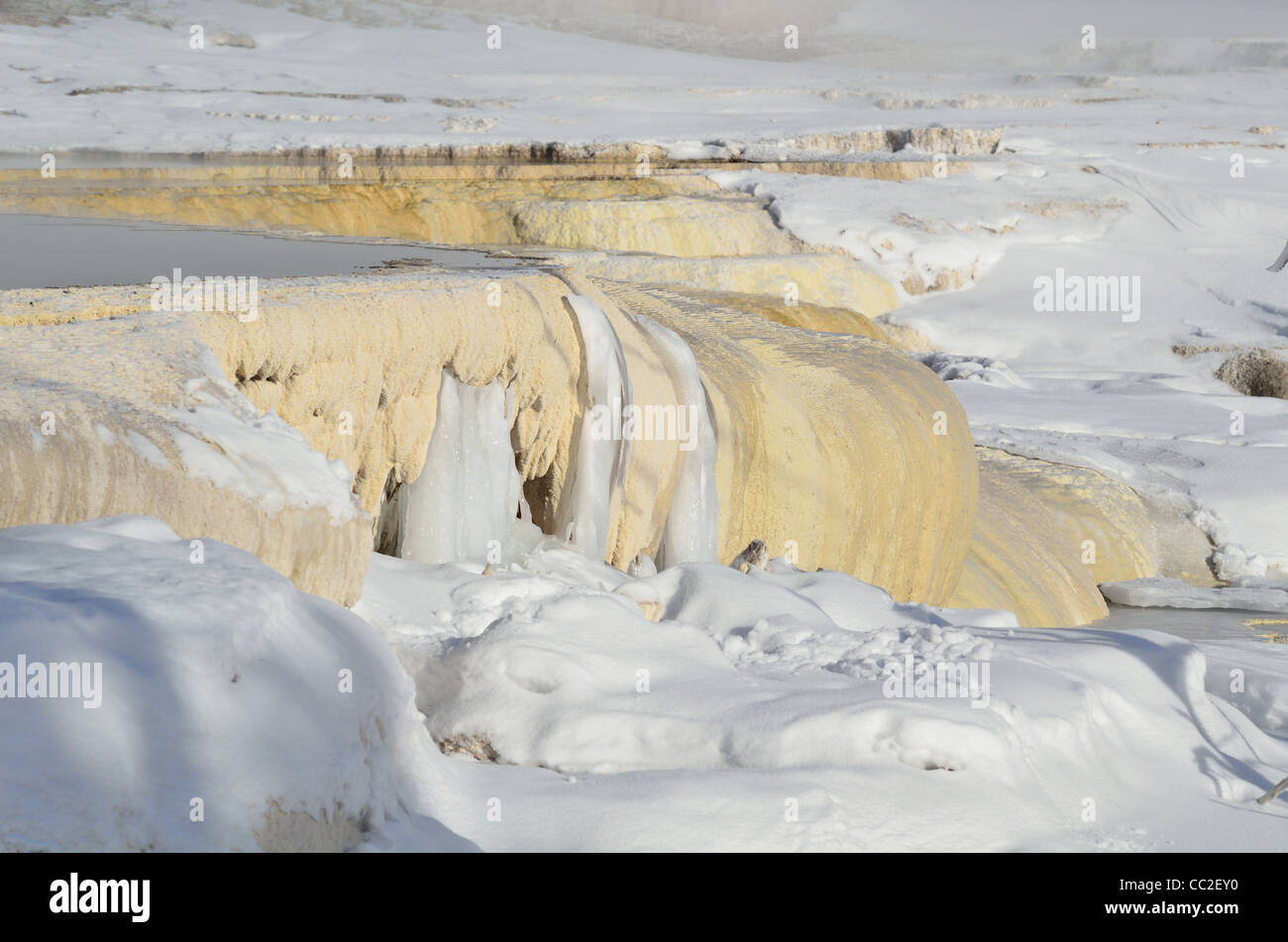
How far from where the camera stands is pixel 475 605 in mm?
3191

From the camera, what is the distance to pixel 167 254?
5648 millimetres

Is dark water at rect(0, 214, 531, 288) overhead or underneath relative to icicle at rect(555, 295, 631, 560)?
overhead

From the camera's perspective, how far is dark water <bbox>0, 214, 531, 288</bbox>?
4.88 metres

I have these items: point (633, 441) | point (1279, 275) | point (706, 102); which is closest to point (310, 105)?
point (706, 102)

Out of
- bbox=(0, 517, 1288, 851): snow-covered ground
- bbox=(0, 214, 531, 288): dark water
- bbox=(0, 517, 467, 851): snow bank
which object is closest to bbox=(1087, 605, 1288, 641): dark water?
bbox=(0, 517, 1288, 851): snow-covered ground

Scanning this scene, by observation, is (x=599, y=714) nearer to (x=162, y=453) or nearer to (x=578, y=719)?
(x=578, y=719)

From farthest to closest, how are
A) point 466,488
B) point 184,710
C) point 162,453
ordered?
1. point 466,488
2. point 162,453
3. point 184,710

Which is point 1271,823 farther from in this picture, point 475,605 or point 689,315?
point 689,315

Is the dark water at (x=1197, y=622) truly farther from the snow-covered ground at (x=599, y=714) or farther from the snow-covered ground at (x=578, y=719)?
the snow-covered ground at (x=578, y=719)

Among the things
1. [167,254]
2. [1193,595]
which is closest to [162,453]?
[167,254]

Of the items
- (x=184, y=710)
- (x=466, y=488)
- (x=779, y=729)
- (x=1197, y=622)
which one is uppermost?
(x=184, y=710)

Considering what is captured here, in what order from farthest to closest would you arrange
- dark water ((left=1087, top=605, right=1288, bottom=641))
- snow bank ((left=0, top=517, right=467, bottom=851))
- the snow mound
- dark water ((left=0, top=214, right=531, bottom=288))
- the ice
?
the snow mound → dark water ((left=1087, top=605, right=1288, bottom=641)) → dark water ((left=0, top=214, right=531, bottom=288)) → the ice → snow bank ((left=0, top=517, right=467, bottom=851))

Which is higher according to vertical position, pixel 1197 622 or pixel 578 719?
pixel 578 719

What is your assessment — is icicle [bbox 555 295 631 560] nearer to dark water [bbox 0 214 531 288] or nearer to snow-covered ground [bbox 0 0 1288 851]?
snow-covered ground [bbox 0 0 1288 851]
